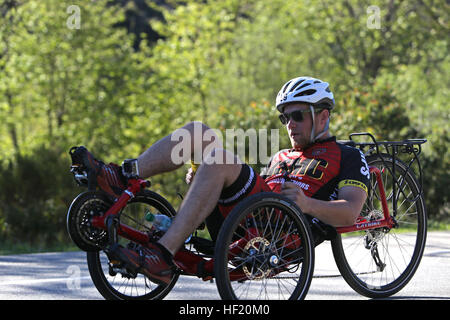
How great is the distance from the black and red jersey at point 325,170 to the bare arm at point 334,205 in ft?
0.27

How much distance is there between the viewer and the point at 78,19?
3200cm

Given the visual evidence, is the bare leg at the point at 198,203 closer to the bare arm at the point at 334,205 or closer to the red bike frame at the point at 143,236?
the red bike frame at the point at 143,236

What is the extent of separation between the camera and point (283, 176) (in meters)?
4.38

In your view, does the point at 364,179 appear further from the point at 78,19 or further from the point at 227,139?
the point at 78,19

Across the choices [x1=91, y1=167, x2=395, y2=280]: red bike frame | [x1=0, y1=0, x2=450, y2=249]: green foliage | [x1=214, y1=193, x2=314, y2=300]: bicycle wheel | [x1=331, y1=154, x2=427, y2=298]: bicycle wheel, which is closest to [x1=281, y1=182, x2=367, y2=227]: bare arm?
[x1=214, y1=193, x2=314, y2=300]: bicycle wheel

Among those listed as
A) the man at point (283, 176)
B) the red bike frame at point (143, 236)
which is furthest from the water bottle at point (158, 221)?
the man at point (283, 176)

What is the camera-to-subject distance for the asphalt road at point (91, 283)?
483cm

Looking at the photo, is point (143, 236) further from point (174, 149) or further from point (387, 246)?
point (387, 246)

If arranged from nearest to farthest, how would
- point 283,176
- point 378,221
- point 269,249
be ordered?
point 269,249, point 283,176, point 378,221

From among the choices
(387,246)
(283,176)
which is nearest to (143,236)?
(283,176)

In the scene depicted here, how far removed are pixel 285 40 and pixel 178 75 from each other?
563 cm

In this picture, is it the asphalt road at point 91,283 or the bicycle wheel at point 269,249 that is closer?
the bicycle wheel at point 269,249

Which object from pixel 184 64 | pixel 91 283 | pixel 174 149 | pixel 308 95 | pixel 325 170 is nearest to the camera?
pixel 174 149

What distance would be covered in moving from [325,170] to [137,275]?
1312 millimetres
